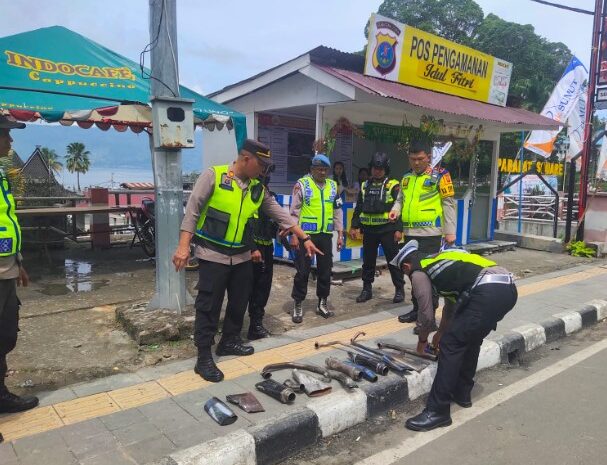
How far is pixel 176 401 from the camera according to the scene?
330cm

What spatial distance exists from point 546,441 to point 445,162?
26.3 feet

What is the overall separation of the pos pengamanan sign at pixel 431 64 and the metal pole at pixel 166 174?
13.1 ft

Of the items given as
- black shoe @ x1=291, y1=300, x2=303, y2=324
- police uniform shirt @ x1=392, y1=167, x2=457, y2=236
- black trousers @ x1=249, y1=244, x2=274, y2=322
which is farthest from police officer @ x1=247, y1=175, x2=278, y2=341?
police uniform shirt @ x1=392, y1=167, x2=457, y2=236

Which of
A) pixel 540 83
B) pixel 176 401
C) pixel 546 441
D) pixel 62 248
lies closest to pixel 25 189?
pixel 62 248

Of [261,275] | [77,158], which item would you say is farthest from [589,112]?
[77,158]

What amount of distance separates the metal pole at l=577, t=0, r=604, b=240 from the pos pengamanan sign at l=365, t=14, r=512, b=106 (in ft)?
5.14

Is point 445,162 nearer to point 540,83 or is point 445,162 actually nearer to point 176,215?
point 176,215

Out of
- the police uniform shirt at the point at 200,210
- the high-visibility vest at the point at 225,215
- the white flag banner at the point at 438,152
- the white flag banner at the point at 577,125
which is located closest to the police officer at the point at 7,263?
the police uniform shirt at the point at 200,210

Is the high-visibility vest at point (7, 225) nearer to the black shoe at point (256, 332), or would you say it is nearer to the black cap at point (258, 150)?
the black cap at point (258, 150)

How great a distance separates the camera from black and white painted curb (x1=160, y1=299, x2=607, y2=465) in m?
2.68

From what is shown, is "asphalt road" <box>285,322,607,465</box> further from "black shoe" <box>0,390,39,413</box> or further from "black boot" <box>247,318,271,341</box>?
"black shoe" <box>0,390,39,413</box>

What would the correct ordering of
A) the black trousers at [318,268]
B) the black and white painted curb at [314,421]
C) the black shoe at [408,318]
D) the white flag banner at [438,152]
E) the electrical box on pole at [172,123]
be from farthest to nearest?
the white flag banner at [438,152], the black shoe at [408,318], the black trousers at [318,268], the electrical box on pole at [172,123], the black and white painted curb at [314,421]

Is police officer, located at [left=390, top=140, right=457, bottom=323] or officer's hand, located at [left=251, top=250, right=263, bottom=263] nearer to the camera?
officer's hand, located at [left=251, top=250, right=263, bottom=263]

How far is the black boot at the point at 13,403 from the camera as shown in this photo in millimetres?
3067
